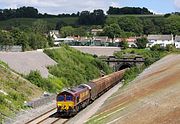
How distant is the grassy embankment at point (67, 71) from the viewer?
63031 millimetres

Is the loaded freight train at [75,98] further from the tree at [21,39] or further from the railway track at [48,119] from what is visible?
the tree at [21,39]

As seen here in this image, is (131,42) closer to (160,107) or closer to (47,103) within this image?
(47,103)

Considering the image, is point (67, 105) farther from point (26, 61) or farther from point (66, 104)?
point (26, 61)

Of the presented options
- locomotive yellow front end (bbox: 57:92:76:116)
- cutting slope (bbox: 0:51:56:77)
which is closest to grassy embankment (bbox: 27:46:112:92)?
cutting slope (bbox: 0:51:56:77)

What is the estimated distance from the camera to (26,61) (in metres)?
72.2

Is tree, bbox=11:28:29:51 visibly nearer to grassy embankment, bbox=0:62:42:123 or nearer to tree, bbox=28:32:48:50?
tree, bbox=28:32:48:50

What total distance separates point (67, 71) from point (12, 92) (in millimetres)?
30642

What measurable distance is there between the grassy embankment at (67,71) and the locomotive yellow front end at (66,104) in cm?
2115

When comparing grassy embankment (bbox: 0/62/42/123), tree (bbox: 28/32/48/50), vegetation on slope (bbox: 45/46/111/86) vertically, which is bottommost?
vegetation on slope (bbox: 45/46/111/86)

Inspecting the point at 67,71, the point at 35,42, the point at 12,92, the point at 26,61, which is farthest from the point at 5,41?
the point at 12,92

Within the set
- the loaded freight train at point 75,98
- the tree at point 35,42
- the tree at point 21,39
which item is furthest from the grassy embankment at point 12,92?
the tree at point 35,42

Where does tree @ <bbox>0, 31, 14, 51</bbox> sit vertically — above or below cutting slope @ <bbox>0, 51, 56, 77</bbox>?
above

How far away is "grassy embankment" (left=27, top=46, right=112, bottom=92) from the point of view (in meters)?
63.0

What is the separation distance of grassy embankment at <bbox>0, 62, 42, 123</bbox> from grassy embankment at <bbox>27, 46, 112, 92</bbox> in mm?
4144
